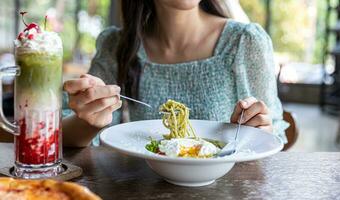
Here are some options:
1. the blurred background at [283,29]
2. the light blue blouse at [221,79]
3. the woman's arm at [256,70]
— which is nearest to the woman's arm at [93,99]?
the light blue blouse at [221,79]

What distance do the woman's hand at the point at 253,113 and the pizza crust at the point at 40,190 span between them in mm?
479

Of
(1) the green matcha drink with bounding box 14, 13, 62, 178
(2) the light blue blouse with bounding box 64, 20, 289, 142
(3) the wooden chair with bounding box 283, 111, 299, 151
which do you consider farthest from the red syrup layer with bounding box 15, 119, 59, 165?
(3) the wooden chair with bounding box 283, 111, 299, 151

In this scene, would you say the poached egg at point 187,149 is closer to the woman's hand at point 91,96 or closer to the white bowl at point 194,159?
the white bowl at point 194,159

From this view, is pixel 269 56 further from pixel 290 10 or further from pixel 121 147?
pixel 290 10

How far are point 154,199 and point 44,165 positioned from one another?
0.24m

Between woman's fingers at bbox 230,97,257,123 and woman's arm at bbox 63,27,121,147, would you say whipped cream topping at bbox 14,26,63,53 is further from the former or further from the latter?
woman's fingers at bbox 230,97,257,123

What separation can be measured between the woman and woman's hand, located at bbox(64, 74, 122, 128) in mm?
482

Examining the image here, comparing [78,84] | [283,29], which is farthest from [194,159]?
[283,29]

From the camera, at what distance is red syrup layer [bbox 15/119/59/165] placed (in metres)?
0.93

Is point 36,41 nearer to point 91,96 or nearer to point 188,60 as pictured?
point 91,96

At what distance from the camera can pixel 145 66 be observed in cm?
162

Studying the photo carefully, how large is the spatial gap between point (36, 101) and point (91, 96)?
0.49 ft

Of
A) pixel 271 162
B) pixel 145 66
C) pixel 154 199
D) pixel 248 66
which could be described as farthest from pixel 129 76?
pixel 154 199

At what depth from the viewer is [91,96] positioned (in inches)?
41.1
